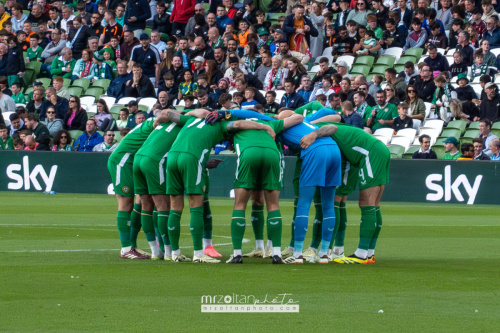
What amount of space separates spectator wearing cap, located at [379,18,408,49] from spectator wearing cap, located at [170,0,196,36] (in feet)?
22.5

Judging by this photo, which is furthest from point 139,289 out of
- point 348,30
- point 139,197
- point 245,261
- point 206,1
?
point 206,1

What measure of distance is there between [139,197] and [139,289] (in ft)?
11.2

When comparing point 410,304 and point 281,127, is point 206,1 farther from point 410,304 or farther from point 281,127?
point 410,304

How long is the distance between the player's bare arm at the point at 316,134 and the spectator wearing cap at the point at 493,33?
15348mm

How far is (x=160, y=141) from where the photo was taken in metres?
10.7

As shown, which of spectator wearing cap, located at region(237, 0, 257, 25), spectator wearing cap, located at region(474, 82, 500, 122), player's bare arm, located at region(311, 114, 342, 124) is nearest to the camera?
player's bare arm, located at region(311, 114, 342, 124)

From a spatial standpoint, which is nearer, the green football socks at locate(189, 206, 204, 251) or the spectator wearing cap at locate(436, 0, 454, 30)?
the green football socks at locate(189, 206, 204, 251)

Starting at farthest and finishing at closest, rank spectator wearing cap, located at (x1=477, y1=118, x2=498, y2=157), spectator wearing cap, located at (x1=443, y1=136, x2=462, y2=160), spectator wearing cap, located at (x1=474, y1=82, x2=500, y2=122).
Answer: spectator wearing cap, located at (x1=474, y1=82, x2=500, y2=122) < spectator wearing cap, located at (x1=443, y1=136, x2=462, y2=160) < spectator wearing cap, located at (x1=477, y1=118, x2=498, y2=157)

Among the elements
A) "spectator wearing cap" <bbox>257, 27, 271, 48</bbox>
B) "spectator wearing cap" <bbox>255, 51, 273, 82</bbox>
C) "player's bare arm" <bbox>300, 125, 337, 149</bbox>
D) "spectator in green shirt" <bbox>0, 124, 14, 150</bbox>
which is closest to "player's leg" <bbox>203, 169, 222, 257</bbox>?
"player's bare arm" <bbox>300, 125, 337, 149</bbox>

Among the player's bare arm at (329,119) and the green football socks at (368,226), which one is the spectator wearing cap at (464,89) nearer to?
the player's bare arm at (329,119)

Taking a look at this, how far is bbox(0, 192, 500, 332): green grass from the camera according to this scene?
6.52m

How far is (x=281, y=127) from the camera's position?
10398 mm

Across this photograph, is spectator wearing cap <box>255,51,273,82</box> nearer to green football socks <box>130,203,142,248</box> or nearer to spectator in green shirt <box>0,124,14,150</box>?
spectator in green shirt <box>0,124,14,150</box>

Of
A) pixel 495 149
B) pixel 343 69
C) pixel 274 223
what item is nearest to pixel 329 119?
pixel 274 223
